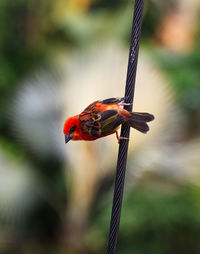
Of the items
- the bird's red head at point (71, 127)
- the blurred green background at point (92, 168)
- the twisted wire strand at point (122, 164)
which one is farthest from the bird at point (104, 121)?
the blurred green background at point (92, 168)

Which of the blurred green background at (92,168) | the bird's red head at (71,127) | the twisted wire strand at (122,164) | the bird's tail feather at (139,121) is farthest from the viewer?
the blurred green background at (92,168)

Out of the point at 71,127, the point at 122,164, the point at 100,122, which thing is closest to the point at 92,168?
the point at 71,127

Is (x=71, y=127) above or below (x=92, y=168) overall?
above

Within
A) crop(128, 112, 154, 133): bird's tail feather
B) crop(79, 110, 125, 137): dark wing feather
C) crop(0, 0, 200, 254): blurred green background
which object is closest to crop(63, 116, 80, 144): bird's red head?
crop(79, 110, 125, 137): dark wing feather

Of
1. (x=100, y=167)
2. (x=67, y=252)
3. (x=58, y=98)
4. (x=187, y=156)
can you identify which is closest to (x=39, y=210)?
(x=67, y=252)

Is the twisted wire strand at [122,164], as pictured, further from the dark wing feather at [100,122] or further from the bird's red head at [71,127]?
the bird's red head at [71,127]

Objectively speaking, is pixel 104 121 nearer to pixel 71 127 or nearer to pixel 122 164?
pixel 71 127

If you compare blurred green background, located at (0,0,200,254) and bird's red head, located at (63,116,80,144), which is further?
blurred green background, located at (0,0,200,254)

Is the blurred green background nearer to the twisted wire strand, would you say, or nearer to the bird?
the bird
